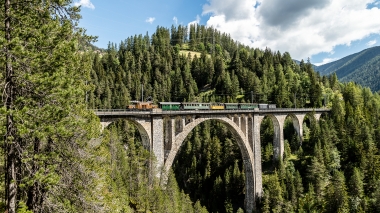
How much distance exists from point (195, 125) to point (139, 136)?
40.8 metres

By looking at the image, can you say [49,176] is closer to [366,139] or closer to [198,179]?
[366,139]

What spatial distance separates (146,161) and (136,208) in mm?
4378

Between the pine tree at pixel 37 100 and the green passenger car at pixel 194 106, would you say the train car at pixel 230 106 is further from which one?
the pine tree at pixel 37 100

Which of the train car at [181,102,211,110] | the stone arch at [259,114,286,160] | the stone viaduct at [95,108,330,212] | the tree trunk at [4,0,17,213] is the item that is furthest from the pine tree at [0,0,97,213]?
the stone arch at [259,114,286,160]

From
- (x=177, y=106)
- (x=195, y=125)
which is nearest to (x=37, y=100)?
(x=177, y=106)

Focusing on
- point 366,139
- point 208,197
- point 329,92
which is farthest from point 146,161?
point 329,92

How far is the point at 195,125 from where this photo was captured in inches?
1340

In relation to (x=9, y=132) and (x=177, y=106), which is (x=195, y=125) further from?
(x=9, y=132)

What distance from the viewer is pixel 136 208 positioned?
24.1 metres

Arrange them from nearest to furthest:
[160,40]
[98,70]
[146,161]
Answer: [146,161] → [98,70] → [160,40]

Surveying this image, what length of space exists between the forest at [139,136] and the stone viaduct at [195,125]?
5.70 ft

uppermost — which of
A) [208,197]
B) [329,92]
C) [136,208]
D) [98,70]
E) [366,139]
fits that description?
[98,70]

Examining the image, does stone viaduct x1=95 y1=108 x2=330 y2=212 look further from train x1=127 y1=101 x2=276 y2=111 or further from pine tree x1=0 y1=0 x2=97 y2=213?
pine tree x1=0 y1=0 x2=97 y2=213

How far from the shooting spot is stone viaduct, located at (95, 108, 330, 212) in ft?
88.5
